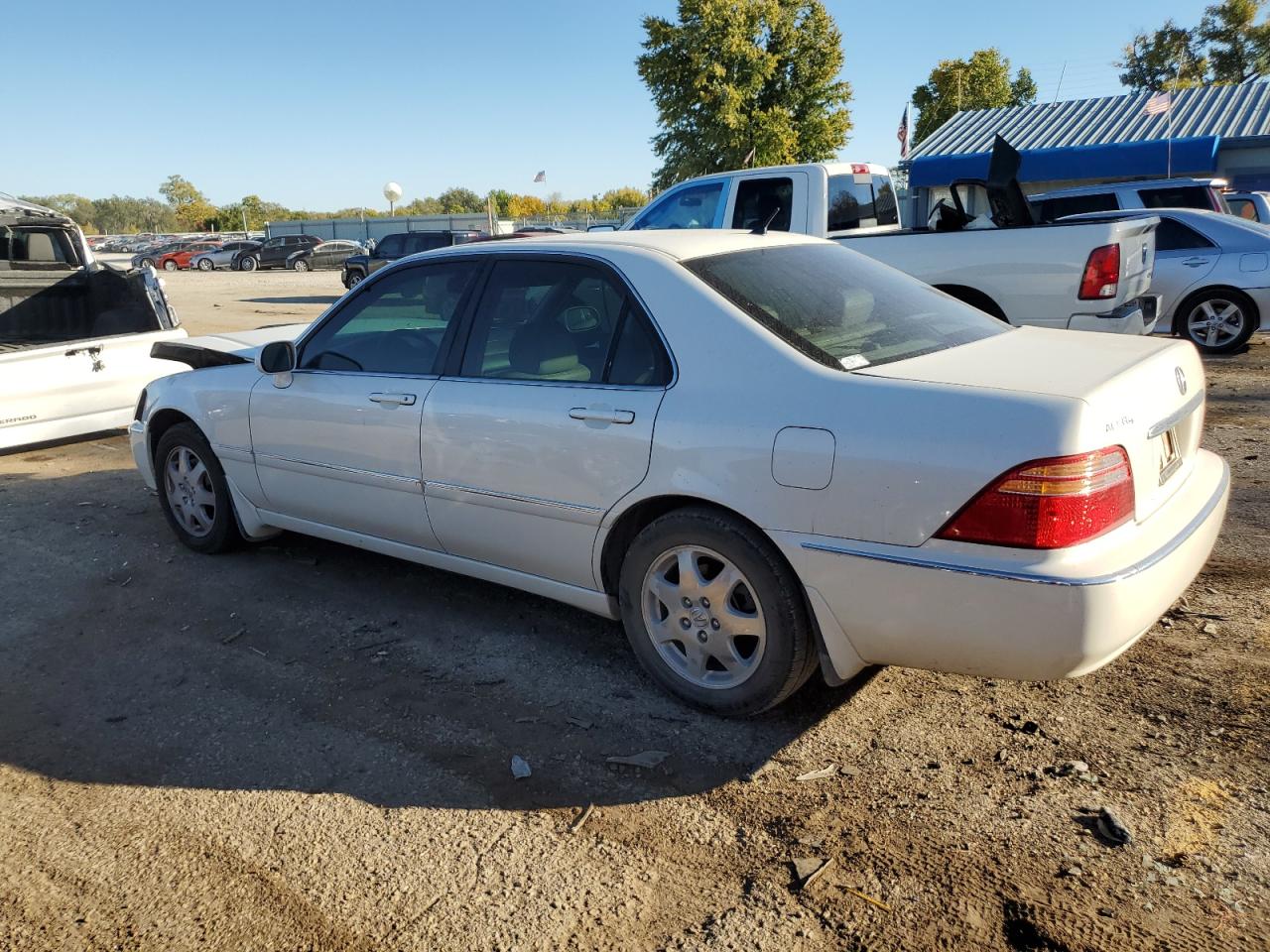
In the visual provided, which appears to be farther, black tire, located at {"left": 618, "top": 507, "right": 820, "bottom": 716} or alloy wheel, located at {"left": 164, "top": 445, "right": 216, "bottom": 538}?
alloy wheel, located at {"left": 164, "top": 445, "right": 216, "bottom": 538}

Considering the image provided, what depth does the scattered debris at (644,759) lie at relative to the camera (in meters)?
3.13

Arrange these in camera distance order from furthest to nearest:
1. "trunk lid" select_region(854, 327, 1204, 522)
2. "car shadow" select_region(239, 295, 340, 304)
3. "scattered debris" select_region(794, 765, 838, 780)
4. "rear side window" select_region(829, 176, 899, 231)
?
1. "car shadow" select_region(239, 295, 340, 304)
2. "rear side window" select_region(829, 176, 899, 231)
3. "scattered debris" select_region(794, 765, 838, 780)
4. "trunk lid" select_region(854, 327, 1204, 522)

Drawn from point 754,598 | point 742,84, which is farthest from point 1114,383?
point 742,84

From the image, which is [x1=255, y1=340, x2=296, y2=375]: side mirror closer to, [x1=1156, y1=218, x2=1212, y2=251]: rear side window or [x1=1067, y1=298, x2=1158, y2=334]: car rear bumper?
[x1=1067, y1=298, x2=1158, y2=334]: car rear bumper

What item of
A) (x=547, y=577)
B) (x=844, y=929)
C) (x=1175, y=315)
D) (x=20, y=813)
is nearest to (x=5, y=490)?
(x=20, y=813)

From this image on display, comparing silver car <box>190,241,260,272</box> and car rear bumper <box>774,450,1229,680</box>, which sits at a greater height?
car rear bumper <box>774,450,1229,680</box>

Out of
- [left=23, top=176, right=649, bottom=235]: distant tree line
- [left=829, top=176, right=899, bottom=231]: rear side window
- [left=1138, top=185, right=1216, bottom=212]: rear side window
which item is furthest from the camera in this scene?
[left=23, top=176, right=649, bottom=235]: distant tree line

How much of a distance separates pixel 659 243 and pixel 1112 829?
2.42 metres

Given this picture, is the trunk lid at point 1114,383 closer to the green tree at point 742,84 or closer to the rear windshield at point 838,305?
the rear windshield at point 838,305

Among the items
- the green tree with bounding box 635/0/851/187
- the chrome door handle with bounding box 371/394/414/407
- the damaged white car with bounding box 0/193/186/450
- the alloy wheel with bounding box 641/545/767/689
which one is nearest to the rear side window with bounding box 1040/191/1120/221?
the damaged white car with bounding box 0/193/186/450

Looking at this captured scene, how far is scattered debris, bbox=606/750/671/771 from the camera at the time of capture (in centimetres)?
313

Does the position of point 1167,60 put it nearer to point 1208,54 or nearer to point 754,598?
point 1208,54

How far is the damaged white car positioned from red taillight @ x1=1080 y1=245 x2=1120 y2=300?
Result: 264 inches

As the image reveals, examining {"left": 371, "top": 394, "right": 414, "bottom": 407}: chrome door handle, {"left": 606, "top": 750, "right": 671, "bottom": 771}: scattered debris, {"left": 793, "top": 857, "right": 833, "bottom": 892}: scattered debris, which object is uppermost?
{"left": 371, "top": 394, "right": 414, "bottom": 407}: chrome door handle
